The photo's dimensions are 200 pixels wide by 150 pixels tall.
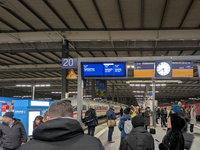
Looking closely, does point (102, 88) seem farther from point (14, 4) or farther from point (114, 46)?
point (14, 4)

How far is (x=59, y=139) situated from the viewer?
5.21ft

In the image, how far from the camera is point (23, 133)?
19.0ft

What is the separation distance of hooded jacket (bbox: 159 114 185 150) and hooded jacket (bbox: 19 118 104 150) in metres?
2.54

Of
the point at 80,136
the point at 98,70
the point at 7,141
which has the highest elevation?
the point at 98,70

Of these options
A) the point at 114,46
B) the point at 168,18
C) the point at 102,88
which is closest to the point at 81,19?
the point at 168,18

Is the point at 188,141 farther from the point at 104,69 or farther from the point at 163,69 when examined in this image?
the point at 163,69

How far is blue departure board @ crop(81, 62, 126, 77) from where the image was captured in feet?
35.2

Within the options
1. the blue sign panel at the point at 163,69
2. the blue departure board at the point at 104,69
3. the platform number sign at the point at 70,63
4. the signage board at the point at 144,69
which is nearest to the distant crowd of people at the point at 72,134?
the blue departure board at the point at 104,69

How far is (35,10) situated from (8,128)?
10.5 m

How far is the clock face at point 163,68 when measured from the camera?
1080 centimetres

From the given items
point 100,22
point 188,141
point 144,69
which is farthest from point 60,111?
point 100,22

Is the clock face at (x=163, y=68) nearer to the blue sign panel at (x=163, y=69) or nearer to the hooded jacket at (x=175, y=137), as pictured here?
the blue sign panel at (x=163, y=69)

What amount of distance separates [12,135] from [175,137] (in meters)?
3.92

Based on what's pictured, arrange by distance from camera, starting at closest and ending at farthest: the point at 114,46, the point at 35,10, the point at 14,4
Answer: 1. the point at 14,4
2. the point at 35,10
3. the point at 114,46
